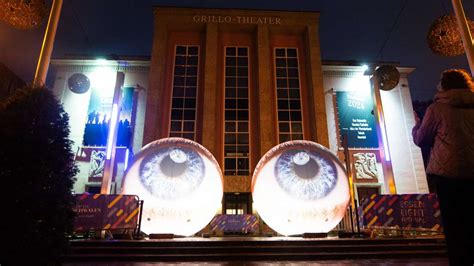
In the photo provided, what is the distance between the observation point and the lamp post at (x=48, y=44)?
780 cm

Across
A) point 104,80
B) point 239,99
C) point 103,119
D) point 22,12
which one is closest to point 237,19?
point 239,99

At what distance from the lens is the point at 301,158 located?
33.1 feet

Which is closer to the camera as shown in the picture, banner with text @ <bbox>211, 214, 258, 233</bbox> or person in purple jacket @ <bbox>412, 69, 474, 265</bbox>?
person in purple jacket @ <bbox>412, 69, 474, 265</bbox>

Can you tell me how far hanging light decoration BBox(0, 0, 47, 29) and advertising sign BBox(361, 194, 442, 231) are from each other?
1250 centimetres

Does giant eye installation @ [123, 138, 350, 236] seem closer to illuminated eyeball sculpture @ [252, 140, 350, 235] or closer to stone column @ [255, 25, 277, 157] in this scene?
illuminated eyeball sculpture @ [252, 140, 350, 235]

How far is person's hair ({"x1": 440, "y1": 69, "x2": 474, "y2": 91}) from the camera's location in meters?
2.48

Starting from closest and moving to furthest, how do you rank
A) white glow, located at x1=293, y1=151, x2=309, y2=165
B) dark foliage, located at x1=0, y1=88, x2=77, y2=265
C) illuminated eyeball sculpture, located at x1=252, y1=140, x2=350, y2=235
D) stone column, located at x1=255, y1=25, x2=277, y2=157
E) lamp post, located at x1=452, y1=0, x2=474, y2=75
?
dark foliage, located at x1=0, y1=88, x2=77, y2=265, lamp post, located at x1=452, y1=0, x2=474, y2=75, illuminated eyeball sculpture, located at x1=252, y1=140, x2=350, y2=235, white glow, located at x1=293, y1=151, x2=309, y2=165, stone column, located at x1=255, y1=25, x2=277, y2=157

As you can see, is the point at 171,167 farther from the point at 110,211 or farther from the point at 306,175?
the point at 306,175

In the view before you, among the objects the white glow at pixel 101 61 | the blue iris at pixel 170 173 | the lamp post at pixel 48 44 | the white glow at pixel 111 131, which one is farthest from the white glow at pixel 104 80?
the blue iris at pixel 170 173

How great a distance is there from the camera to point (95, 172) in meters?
20.7

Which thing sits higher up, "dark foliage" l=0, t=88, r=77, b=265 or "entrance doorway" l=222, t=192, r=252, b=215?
"entrance doorway" l=222, t=192, r=252, b=215

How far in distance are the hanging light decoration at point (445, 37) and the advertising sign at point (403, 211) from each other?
4.93 metres

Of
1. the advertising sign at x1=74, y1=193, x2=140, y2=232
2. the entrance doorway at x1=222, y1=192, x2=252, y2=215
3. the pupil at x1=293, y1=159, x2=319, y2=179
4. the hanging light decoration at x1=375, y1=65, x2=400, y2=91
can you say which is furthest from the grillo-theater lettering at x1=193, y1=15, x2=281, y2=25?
the advertising sign at x1=74, y1=193, x2=140, y2=232

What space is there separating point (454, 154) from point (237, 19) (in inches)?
946
